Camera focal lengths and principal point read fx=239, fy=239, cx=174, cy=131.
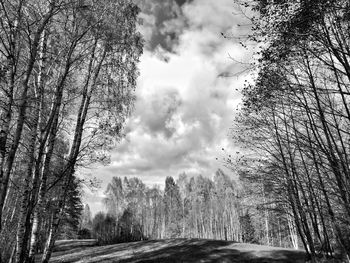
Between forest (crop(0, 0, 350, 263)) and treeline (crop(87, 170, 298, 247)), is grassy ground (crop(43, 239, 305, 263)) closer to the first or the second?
forest (crop(0, 0, 350, 263))

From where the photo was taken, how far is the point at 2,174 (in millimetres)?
3770

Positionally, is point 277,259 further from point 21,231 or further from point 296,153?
point 21,231

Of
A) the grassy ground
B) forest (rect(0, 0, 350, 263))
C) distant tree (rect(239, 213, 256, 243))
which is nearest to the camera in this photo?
forest (rect(0, 0, 350, 263))

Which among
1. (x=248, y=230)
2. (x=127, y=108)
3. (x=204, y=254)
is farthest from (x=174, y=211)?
(x=127, y=108)

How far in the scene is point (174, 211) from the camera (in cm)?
5706

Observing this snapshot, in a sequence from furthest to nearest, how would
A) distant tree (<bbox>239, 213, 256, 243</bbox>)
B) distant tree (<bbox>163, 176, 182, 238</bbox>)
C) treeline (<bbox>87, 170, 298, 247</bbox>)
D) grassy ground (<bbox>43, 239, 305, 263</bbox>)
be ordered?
distant tree (<bbox>163, 176, 182, 238</bbox>), treeline (<bbox>87, 170, 298, 247</bbox>), distant tree (<bbox>239, 213, 256, 243</bbox>), grassy ground (<bbox>43, 239, 305, 263</bbox>)

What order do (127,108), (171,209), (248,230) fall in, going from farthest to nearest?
(171,209), (248,230), (127,108)

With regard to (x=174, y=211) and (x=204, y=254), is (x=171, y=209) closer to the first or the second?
(x=174, y=211)

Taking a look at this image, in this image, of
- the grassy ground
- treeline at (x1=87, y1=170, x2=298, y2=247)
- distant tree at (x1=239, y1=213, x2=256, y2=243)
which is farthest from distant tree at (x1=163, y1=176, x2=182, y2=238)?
the grassy ground

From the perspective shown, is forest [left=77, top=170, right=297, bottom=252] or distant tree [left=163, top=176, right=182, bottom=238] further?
distant tree [left=163, top=176, right=182, bottom=238]

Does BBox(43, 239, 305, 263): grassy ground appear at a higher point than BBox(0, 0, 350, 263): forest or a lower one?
lower

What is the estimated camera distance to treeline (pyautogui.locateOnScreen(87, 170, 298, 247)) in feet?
157

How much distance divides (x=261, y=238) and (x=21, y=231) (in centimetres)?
4202

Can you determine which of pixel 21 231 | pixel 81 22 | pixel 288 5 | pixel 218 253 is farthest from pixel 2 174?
pixel 218 253
